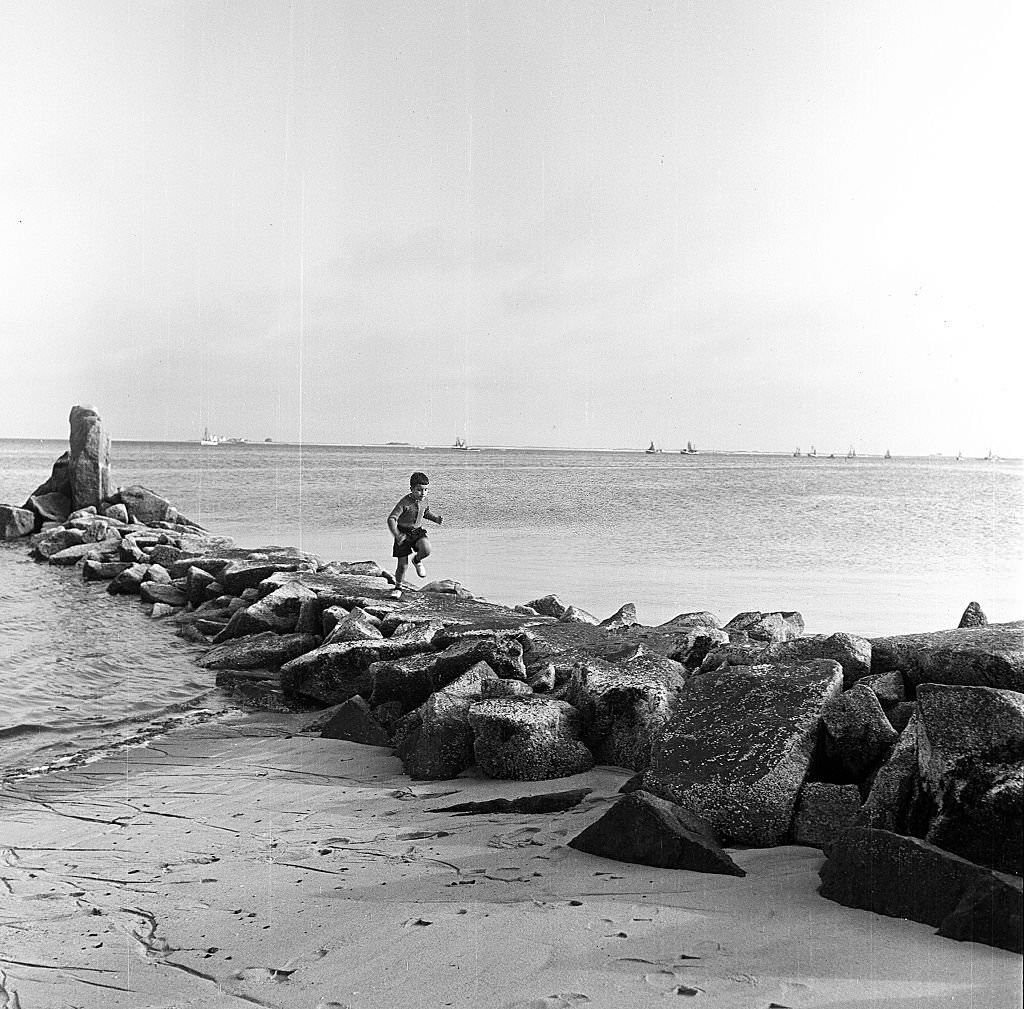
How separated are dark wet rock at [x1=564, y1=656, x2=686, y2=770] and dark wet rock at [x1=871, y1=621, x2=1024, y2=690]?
122 centimetres

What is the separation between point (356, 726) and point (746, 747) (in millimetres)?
3151

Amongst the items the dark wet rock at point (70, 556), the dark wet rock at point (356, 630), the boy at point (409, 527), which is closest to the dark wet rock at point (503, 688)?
the dark wet rock at point (356, 630)

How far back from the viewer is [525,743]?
5.48m

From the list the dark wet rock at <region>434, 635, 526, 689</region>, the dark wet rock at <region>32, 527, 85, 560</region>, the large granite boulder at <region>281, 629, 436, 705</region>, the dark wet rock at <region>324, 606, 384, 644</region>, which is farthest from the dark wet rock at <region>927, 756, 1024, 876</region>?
→ the dark wet rock at <region>32, 527, 85, 560</region>

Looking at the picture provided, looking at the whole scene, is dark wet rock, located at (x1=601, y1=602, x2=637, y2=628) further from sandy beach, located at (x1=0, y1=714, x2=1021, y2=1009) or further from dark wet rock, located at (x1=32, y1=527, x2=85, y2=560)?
dark wet rock, located at (x1=32, y1=527, x2=85, y2=560)

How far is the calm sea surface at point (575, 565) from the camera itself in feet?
28.5

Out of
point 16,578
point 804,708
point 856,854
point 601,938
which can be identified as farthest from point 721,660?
point 16,578

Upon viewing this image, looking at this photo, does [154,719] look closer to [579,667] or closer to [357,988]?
[579,667]

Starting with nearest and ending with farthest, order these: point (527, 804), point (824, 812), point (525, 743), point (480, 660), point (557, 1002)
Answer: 1. point (557, 1002)
2. point (824, 812)
3. point (527, 804)
4. point (525, 743)
5. point (480, 660)

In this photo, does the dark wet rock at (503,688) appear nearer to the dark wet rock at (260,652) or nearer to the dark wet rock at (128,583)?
the dark wet rock at (260,652)

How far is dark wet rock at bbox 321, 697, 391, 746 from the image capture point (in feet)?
21.6

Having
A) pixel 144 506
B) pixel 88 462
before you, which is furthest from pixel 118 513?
pixel 88 462

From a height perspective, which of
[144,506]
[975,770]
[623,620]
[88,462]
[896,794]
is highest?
[88,462]

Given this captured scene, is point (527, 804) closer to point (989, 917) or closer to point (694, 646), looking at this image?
point (989, 917)
